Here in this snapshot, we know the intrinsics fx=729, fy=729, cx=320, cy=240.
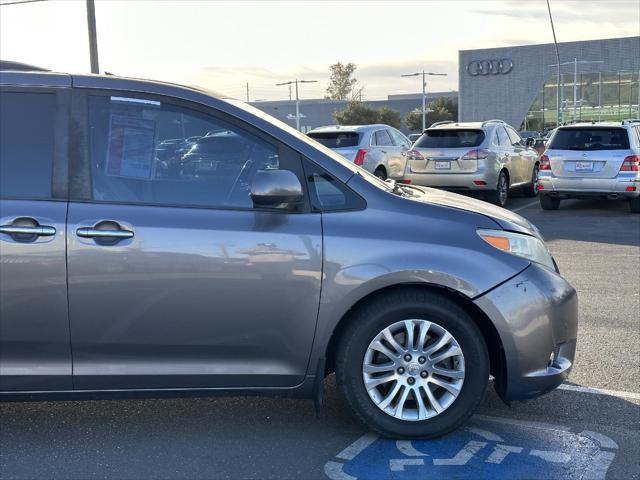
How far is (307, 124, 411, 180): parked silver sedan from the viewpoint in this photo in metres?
15.6

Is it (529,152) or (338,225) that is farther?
(529,152)

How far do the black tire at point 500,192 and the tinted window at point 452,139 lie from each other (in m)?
0.91

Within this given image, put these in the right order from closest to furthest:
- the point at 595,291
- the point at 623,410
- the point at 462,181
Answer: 1. the point at 623,410
2. the point at 595,291
3. the point at 462,181

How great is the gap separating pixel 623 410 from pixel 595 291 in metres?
3.12

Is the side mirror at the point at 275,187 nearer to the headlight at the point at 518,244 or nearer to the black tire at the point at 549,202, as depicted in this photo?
the headlight at the point at 518,244

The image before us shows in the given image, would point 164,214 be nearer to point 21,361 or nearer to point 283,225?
point 283,225

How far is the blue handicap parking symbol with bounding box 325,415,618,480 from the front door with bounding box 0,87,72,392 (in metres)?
1.49

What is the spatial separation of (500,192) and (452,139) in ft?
4.65

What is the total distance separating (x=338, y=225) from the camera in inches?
143

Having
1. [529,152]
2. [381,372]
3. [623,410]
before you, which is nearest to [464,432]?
[381,372]

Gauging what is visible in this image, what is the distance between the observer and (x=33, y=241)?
11.4ft

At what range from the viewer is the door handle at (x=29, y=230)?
137 inches

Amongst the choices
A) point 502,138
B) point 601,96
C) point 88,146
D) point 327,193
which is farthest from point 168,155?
point 601,96

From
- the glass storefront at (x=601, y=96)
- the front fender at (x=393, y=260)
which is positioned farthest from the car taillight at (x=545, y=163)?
the glass storefront at (x=601, y=96)
